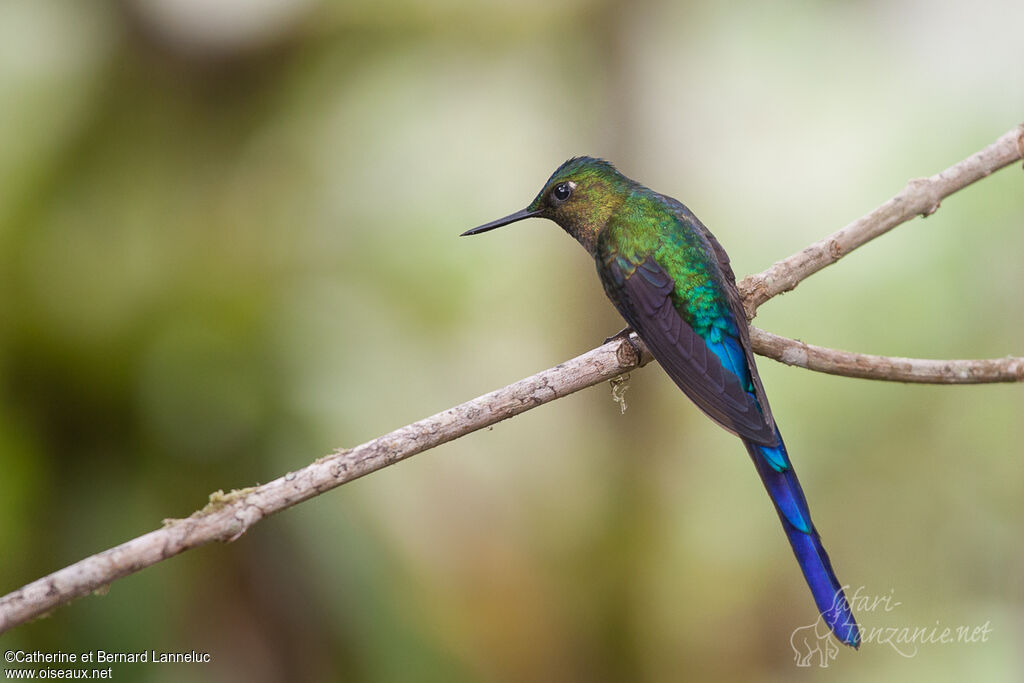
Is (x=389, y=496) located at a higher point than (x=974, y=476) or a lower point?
higher

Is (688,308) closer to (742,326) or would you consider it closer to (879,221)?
(742,326)

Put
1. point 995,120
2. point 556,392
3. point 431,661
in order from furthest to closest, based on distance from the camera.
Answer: point 995,120, point 431,661, point 556,392

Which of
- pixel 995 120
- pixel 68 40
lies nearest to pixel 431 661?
pixel 68 40

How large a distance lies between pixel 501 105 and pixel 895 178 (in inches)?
95.7

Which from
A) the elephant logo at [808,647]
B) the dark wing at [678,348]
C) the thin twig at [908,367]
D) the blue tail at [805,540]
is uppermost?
the dark wing at [678,348]

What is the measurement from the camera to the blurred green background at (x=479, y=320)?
4430 mm

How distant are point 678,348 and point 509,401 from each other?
0.65 meters

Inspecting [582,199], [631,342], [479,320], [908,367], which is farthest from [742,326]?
[479,320]

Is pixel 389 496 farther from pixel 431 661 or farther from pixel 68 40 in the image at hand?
pixel 68 40

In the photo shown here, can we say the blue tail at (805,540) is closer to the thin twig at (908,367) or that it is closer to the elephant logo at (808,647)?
the thin twig at (908,367)

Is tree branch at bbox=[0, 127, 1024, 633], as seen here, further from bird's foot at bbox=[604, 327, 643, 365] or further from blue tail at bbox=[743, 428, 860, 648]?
blue tail at bbox=[743, 428, 860, 648]

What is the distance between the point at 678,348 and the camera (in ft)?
8.37

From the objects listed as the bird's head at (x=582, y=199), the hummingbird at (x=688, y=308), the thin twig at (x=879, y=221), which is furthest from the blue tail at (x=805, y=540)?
the bird's head at (x=582, y=199)

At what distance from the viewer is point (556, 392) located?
2.20 meters
